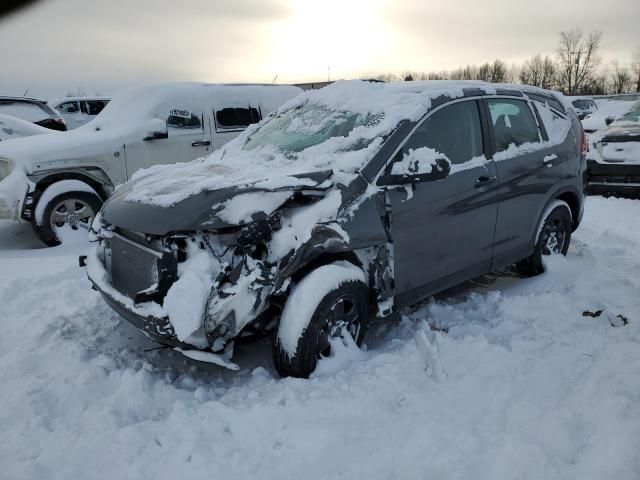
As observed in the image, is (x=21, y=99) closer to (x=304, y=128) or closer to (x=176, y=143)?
(x=176, y=143)

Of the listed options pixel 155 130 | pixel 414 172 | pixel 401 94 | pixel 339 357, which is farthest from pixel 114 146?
pixel 339 357

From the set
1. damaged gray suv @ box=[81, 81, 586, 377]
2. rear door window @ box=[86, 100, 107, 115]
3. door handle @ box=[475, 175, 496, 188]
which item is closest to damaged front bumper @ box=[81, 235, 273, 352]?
damaged gray suv @ box=[81, 81, 586, 377]

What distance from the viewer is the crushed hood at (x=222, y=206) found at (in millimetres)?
2695

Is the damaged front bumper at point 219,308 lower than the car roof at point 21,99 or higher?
lower

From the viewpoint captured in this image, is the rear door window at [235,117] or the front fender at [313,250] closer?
the front fender at [313,250]

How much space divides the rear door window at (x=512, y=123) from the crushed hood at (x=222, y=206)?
1.75 m

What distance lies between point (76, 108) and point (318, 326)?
15.7 m

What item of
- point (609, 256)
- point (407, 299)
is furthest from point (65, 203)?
point (609, 256)

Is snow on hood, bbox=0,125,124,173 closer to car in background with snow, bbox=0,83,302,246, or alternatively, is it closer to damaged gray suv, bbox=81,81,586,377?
car in background with snow, bbox=0,83,302,246

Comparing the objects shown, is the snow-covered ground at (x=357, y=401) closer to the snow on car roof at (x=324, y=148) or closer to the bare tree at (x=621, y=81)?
the snow on car roof at (x=324, y=148)

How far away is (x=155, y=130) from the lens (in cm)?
652

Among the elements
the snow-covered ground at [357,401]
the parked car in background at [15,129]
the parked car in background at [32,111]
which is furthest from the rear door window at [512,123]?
the parked car in background at [32,111]

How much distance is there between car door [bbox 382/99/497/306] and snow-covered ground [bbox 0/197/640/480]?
390mm

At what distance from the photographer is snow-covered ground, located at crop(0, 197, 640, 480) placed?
7.55 ft
